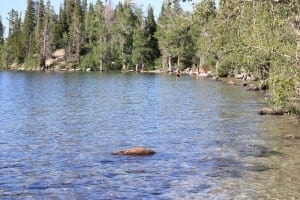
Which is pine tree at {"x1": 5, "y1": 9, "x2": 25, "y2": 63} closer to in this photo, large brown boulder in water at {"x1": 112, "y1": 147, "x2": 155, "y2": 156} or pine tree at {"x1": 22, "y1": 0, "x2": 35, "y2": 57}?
pine tree at {"x1": 22, "y1": 0, "x2": 35, "y2": 57}

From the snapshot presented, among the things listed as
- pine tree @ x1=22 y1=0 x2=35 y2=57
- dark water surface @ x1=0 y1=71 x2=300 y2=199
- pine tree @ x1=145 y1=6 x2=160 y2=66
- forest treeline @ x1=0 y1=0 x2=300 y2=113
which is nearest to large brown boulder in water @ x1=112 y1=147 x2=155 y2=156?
dark water surface @ x1=0 y1=71 x2=300 y2=199

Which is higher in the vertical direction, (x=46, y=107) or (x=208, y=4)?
(x=208, y=4)

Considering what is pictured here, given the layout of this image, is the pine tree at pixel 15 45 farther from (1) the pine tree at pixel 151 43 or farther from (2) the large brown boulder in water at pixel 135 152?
(2) the large brown boulder in water at pixel 135 152

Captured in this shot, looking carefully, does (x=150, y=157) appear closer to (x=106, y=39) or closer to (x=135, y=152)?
(x=135, y=152)

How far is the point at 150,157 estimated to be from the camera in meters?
22.3

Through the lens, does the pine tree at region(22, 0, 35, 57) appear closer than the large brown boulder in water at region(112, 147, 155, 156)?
No

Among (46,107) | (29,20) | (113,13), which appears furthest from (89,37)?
(46,107)

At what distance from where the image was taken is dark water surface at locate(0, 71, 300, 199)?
17156 millimetres

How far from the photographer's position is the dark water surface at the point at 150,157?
17.2 meters

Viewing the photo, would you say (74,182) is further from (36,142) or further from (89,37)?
(89,37)

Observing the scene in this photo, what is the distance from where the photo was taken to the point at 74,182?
18172mm

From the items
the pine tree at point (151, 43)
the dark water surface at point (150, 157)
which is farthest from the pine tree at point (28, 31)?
the dark water surface at point (150, 157)

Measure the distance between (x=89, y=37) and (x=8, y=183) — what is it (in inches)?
5901

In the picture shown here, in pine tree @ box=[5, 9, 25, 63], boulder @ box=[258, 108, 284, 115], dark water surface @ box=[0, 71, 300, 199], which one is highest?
pine tree @ box=[5, 9, 25, 63]
